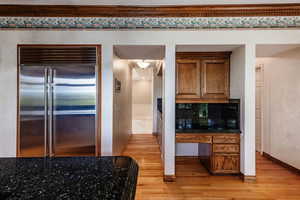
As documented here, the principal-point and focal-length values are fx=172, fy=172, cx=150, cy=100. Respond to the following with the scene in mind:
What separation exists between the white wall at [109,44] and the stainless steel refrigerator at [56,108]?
17cm

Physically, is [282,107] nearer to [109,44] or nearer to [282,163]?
[282,163]

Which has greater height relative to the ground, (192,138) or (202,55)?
(202,55)

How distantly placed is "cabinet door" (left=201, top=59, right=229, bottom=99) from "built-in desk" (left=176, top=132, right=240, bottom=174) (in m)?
0.78

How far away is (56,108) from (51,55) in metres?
0.82

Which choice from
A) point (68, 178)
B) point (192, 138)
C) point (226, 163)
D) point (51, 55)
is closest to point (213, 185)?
point (226, 163)

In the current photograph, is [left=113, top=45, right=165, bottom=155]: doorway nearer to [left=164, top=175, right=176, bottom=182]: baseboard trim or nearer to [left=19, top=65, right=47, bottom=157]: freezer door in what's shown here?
[left=164, top=175, right=176, bottom=182]: baseboard trim

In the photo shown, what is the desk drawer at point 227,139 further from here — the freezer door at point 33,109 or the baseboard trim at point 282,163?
the freezer door at point 33,109

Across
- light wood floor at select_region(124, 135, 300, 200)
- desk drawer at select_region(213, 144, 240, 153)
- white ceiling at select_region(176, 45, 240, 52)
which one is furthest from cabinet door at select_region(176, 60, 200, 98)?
light wood floor at select_region(124, 135, 300, 200)

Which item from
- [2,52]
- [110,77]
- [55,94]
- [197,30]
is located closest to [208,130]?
[197,30]

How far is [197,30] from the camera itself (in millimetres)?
2676

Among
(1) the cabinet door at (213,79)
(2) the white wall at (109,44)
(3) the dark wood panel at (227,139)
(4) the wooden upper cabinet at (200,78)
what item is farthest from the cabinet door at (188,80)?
(3) the dark wood panel at (227,139)

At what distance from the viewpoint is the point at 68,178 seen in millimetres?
881

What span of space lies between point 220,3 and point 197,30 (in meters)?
0.46

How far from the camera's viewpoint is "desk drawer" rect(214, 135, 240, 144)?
2816 mm
